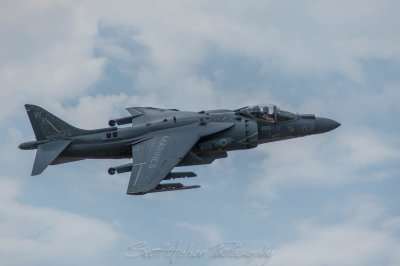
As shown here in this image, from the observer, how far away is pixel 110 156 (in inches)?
1590

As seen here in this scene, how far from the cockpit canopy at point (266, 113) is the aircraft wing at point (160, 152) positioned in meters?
1.42

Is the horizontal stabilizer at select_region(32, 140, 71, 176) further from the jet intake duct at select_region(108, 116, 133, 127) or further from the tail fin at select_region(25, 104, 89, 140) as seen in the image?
the jet intake duct at select_region(108, 116, 133, 127)

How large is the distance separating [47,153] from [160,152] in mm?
6069

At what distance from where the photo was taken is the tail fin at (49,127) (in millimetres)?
40531

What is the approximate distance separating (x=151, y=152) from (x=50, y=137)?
590 cm

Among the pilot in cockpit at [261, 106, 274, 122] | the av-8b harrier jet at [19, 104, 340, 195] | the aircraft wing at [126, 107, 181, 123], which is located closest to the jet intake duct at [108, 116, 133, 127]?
the av-8b harrier jet at [19, 104, 340, 195]

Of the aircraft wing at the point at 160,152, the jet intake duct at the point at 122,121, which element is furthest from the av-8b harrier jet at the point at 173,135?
the jet intake duct at the point at 122,121

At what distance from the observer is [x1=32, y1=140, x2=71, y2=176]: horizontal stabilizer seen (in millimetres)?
39094

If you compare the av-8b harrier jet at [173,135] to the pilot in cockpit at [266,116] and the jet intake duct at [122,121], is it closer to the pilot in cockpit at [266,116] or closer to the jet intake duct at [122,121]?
the pilot in cockpit at [266,116]

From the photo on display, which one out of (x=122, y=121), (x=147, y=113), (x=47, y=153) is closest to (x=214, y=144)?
(x=147, y=113)

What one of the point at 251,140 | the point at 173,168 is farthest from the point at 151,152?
the point at 251,140

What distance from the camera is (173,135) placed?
39.1m

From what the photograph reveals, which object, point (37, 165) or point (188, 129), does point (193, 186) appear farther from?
point (37, 165)

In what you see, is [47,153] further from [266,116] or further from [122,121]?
[266,116]
